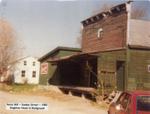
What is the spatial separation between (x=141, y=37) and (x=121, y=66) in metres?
2.44

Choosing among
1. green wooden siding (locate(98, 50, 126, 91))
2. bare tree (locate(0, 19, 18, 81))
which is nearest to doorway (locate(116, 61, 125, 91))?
green wooden siding (locate(98, 50, 126, 91))

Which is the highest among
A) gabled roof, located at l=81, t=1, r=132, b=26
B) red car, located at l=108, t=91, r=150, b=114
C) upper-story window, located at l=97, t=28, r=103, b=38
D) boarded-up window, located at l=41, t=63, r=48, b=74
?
gabled roof, located at l=81, t=1, r=132, b=26

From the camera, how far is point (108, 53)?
86.6 ft

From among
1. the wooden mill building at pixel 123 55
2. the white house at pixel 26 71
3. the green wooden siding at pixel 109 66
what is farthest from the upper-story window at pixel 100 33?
the white house at pixel 26 71

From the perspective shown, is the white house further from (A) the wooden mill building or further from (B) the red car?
(B) the red car

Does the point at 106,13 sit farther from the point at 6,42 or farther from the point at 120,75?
the point at 6,42

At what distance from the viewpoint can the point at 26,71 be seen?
250 ft

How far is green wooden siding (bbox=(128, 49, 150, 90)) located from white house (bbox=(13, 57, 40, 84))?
49.5m

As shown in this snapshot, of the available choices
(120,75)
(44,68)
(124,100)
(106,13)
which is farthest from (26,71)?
(124,100)

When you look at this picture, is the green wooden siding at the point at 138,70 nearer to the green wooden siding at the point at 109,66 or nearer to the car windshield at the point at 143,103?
the green wooden siding at the point at 109,66

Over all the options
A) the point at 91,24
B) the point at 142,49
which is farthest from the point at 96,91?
the point at 91,24

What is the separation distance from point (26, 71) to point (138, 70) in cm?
5205

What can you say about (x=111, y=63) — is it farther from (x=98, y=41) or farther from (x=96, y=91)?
(x=98, y=41)

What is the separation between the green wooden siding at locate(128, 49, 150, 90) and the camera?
84.5 feet
